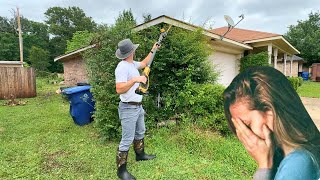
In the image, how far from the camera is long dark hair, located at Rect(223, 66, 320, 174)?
674mm

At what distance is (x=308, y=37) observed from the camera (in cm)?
3156

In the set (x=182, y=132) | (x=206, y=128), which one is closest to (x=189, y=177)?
(x=182, y=132)

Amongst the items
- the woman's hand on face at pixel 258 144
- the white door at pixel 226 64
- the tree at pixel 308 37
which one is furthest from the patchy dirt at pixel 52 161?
the tree at pixel 308 37

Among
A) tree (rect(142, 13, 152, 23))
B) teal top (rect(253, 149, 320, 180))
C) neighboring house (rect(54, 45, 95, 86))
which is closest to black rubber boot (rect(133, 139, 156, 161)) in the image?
teal top (rect(253, 149, 320, 180))

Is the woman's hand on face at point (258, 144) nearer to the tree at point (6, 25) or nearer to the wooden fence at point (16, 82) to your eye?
the wooden fence at point (16, 82)

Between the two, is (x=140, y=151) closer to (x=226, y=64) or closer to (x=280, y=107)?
(x=280, y=107)

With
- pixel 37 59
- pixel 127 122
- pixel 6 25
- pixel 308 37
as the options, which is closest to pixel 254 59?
pixel 127 122

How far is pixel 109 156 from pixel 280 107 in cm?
371

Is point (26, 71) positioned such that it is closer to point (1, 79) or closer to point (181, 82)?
point (1, 79)

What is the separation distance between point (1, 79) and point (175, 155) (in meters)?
11.0

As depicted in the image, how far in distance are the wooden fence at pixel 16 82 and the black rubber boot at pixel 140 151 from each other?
10367mm

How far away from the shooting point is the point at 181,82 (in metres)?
5.38

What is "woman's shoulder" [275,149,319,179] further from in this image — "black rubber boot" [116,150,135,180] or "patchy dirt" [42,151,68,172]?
"patchy dirt" [42,151,68,172]

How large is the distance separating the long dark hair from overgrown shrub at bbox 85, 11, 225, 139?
4.12 metres
